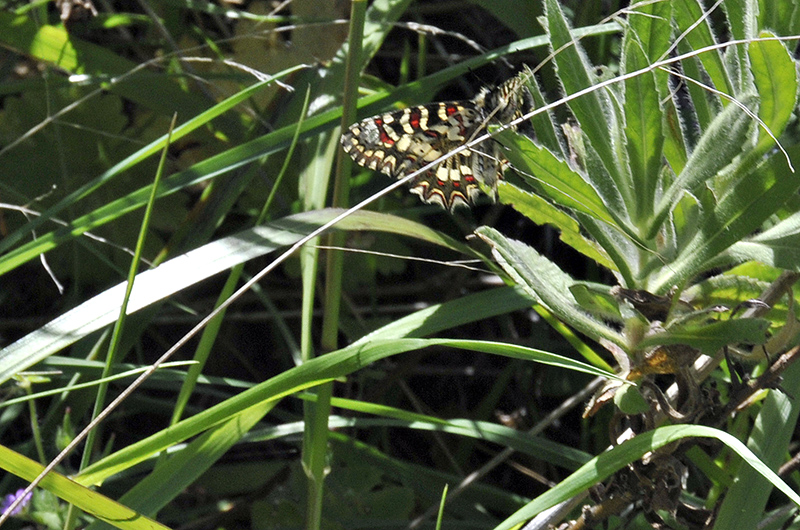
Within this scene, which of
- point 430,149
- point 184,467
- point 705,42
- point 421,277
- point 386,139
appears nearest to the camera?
point 705,42

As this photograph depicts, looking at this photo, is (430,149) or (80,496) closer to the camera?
(80,496)

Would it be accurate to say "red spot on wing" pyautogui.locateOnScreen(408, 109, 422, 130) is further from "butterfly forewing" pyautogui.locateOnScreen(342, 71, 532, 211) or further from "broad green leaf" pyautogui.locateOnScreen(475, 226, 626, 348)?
"broad green leaf" pyautogui.locateOnScreen(475, 226, 626, 348)

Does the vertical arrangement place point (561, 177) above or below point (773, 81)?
below

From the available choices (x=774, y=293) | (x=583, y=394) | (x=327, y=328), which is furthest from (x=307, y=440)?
(x=774, y=293)

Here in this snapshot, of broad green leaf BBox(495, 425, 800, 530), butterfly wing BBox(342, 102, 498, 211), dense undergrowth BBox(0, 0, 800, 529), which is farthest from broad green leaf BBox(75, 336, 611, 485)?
butterfly wing BBox(342, 102, 498, 211)

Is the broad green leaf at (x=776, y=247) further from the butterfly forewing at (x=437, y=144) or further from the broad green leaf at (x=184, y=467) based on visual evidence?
the broad green leaf at (x=184, y=467)

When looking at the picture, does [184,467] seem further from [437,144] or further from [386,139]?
[437,144]

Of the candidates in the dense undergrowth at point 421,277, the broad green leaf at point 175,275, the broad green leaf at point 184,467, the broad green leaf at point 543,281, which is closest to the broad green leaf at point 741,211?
the dense undergrowth at point 421,277

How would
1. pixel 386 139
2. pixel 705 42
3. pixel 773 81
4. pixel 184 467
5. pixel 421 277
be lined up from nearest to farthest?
pixel 773 81
pixel 705 42
pixel 184 467
pixel 386 139
pixel 421 277

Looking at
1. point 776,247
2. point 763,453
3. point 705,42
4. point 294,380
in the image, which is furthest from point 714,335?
point 294,380

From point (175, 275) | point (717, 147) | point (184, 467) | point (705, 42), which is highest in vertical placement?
point (705, 42)
